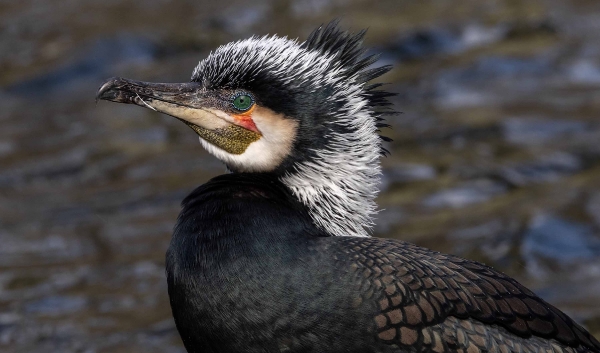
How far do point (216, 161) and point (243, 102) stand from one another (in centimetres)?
628

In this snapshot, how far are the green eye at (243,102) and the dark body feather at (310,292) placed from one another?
40 cm

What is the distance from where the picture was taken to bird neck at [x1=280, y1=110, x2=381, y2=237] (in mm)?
5730

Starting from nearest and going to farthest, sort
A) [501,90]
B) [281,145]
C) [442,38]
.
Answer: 1. [281,145]
2. [501,90]
3. [442,38]

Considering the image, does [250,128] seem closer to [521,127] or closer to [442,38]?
[521,127]

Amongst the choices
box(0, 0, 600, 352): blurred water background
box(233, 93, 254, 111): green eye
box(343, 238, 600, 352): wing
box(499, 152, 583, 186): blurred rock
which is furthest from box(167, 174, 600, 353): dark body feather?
box(499, 152, 583, 186): blurred rock

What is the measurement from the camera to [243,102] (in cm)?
577

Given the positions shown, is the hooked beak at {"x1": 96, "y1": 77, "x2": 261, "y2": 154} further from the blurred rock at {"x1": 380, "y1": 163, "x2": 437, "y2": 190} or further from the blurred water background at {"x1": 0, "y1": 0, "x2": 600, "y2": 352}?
the blurred rock at {"x1": 380, "y1": 163, "x2": 437, "y2": 190}

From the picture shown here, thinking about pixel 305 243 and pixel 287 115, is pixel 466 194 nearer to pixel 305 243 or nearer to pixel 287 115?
pixel 287 115

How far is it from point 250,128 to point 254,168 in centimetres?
21

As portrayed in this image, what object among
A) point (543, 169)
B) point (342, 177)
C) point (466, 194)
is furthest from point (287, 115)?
point (543, 169)

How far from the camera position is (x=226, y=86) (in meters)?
5.79

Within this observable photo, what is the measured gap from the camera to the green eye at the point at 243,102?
18.9 feet

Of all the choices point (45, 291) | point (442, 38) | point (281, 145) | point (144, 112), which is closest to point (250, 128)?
point (281, 145)

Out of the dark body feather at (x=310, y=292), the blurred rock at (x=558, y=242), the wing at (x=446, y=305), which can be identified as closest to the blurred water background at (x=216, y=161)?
the blurred rock at (x=558, y=242)
